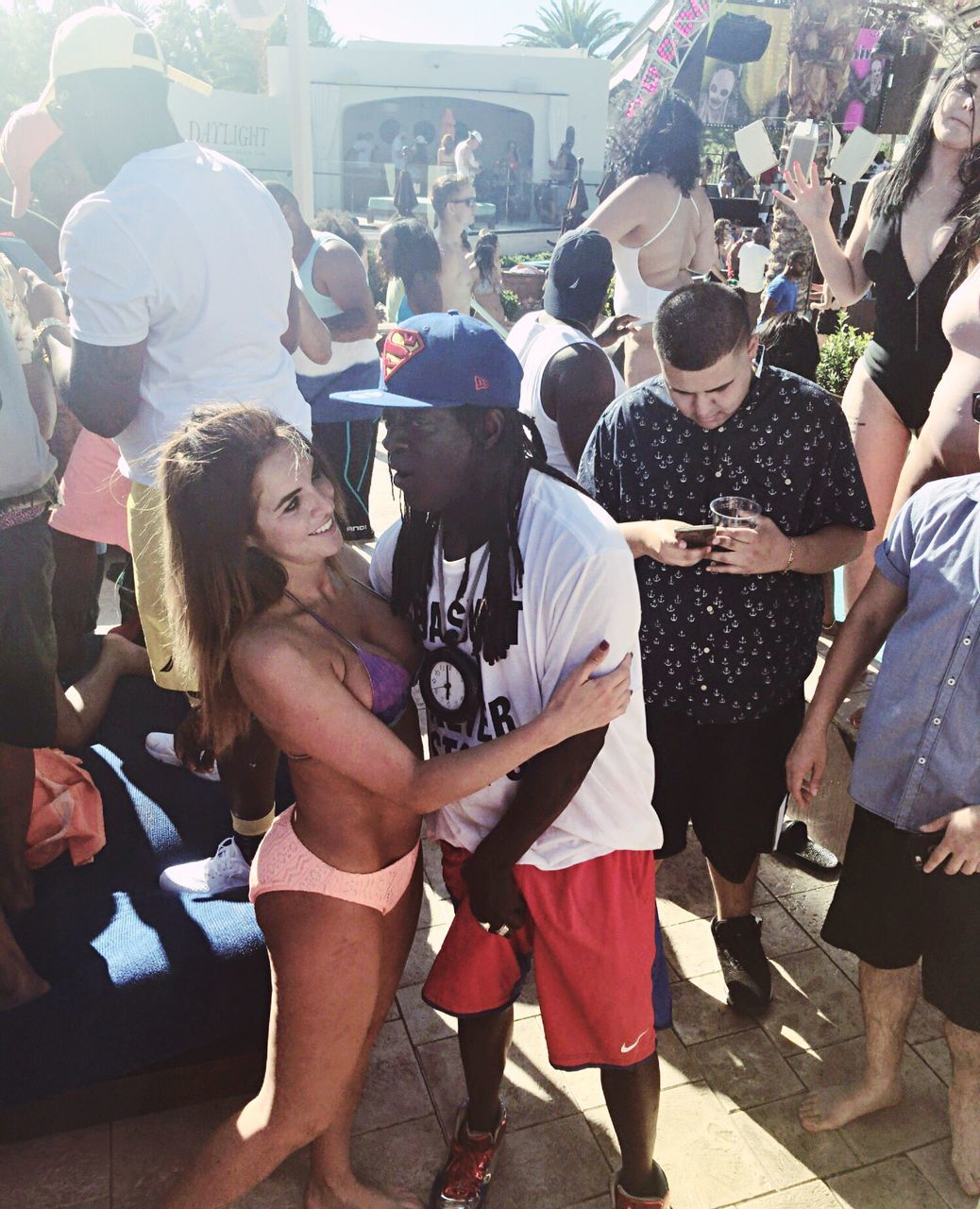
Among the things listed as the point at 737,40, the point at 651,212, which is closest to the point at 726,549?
the point at 651,212

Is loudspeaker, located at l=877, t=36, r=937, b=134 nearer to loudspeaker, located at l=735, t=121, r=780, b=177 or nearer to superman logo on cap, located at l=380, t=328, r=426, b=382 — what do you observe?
loudspeaker, located at l=735, t=121, r=780, b=177

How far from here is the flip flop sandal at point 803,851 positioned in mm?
3336

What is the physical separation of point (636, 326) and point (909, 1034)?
3071 mm

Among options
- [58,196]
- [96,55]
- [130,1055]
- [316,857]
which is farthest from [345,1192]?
[58,196]

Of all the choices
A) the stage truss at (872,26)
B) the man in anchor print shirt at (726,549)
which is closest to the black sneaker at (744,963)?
the man in anchor print shirt at (726,549)

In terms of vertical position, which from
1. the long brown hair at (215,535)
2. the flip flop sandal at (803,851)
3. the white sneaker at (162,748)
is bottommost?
the flip flop sandal at (803,851)

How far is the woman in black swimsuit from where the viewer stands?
3127 millimetres

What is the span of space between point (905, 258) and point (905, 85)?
6391mm

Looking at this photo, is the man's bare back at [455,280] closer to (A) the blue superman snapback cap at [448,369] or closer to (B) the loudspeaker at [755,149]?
(B) the loudspeaker at [755,149]

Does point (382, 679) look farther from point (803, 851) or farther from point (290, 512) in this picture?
point (803, 851)

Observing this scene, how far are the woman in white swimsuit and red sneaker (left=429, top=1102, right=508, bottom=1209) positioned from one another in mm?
3438

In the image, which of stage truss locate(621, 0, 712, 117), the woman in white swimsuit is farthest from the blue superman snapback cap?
stage truss locate(621, 0, 712, 117)

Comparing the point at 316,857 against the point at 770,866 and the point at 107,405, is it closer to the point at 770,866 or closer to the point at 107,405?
the point at 107,405

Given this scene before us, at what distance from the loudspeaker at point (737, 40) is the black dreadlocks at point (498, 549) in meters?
17.2
